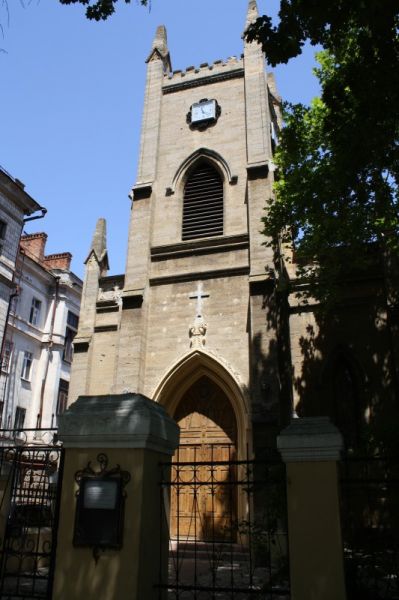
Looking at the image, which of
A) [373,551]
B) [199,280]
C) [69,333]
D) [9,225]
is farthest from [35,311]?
[373,551]

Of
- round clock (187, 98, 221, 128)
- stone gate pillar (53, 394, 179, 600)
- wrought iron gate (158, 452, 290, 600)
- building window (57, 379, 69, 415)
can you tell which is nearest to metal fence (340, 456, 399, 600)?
wrought iron gate (158, 452, 290, 600)

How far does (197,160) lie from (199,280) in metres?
4.74

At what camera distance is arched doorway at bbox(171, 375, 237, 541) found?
12453 mm

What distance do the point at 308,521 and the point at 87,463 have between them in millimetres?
2125

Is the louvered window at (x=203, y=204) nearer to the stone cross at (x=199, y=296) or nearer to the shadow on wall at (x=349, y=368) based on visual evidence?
the stone cross at (x=199, y=296)

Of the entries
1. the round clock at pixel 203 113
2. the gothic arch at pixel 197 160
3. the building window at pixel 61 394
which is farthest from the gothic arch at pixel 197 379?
the building window at pixel 61 394

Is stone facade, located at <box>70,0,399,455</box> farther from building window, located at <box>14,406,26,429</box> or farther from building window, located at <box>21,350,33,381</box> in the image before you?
building window, located at <box>21,350,33,381</box>

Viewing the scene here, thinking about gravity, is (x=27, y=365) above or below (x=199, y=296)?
above

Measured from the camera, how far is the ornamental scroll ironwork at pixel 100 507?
446 centimetres

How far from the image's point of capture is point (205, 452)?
42.7ft

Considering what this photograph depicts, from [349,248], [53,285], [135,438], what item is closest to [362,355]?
[349,248]

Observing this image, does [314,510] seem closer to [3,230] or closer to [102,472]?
[102,472]

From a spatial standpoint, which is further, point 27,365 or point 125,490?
point 27,365

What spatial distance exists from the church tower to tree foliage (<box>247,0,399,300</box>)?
71.4 inches
